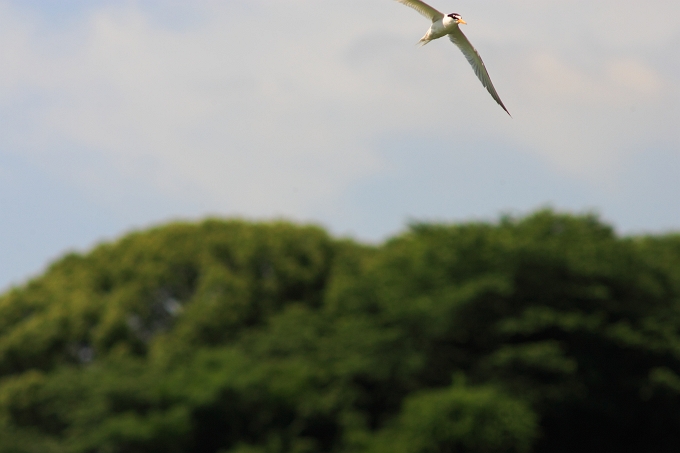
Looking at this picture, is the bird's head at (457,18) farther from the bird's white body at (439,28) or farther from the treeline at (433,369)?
the treeline at (433,369)

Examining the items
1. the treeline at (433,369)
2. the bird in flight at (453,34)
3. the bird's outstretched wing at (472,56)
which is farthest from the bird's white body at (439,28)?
the treeline at (433,369)

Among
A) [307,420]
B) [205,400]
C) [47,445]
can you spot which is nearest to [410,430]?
Result: [307,420]

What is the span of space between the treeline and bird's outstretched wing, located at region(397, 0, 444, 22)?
15.8 metres

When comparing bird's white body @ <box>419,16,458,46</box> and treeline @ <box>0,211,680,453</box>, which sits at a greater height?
treeline @ <box>0,211,680,453</box>

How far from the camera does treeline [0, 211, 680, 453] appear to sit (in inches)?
1267

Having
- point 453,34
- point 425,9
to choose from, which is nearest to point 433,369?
point 453,34

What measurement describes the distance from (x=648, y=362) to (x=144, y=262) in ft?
61.7

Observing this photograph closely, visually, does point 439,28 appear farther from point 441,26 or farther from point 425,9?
point 425,9

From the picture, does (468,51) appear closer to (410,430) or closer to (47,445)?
(410,430)

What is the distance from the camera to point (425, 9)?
1557 cm

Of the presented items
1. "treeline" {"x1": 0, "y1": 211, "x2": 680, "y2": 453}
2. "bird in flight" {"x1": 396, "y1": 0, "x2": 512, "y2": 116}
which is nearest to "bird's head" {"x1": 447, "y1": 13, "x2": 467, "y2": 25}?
"bird in flight" {"x1": 396, "y1": 0, "x2": 512, "y2": 116}

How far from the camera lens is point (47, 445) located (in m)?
33.9

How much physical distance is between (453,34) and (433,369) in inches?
734

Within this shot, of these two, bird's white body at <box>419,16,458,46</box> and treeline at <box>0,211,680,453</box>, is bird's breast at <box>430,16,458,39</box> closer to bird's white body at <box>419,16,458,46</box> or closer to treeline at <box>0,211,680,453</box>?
bird's white body at <box>419,16,458,46</box>
